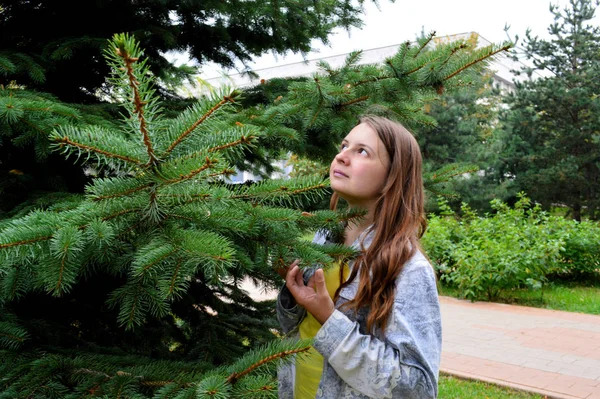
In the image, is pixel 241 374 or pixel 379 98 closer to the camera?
pixel 241 374

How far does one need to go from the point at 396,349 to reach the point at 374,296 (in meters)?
0.18

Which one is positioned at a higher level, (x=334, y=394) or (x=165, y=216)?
(x=165, y=216)

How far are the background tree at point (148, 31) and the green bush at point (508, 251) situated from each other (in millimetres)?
6640

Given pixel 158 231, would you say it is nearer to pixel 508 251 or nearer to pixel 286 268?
pixel 286 268

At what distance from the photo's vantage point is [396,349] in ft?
5.20

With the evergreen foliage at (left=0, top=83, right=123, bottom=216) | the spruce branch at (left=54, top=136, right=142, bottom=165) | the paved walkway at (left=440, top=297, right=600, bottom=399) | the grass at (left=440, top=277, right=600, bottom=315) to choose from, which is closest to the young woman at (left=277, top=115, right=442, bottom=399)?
the spruce branch at (left=54, top=136, right=142, bottom=165)

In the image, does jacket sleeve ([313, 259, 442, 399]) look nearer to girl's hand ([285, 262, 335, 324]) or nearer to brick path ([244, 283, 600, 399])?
girl's hand ([285, 262, 335, 324])

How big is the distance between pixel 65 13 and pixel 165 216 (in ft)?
6.59

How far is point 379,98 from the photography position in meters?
2.47

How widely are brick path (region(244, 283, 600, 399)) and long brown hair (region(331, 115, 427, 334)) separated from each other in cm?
385

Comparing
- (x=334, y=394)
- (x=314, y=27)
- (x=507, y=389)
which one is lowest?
(x=507, y=389)

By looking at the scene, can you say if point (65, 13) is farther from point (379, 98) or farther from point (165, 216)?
point (165, 216)

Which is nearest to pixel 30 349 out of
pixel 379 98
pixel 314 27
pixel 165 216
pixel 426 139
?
pixel 165 216

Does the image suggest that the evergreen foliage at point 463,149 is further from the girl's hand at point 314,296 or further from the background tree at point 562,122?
the girl's hand at point 314,296
